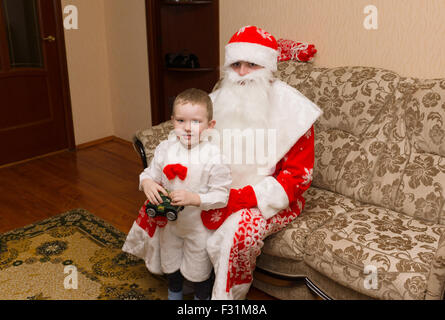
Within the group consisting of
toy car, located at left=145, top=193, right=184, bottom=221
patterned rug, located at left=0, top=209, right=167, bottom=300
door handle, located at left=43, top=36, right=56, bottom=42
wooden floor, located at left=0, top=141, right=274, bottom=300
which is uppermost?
door handle, located at left=43, top=36, right=56, bottom=42

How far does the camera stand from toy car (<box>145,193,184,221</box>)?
5.20 feet

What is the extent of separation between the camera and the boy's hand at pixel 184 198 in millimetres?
1562

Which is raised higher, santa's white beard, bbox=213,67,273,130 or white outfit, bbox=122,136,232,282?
santa's white beard, bbox=213,67,273,130

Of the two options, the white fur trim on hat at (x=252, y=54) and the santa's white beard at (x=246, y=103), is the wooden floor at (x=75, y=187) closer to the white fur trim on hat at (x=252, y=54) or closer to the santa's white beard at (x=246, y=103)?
the santa's white beard at (x=246, y=103)

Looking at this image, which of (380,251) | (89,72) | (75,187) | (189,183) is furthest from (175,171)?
(89,72)

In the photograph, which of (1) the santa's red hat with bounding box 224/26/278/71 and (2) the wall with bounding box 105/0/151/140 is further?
(2) the wall with bounding box 105/0/151/140

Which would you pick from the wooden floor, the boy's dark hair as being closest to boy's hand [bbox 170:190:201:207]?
the boy's dark hair

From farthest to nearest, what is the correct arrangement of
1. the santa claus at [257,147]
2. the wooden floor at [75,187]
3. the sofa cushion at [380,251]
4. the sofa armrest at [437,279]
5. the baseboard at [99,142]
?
the baseboard at [99,142] < the wooden floor at [75,187] < the santa claus at [257,147] < the sofa cushion at [380,251] < the sofa armrest at [437,279]

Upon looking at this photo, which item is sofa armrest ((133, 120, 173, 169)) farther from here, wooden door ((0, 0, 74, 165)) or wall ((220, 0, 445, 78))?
wooden door ((0, 0, 74, 165))

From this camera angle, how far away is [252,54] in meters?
1.89

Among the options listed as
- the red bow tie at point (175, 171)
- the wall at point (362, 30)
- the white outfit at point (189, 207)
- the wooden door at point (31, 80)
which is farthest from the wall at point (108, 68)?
the red bow tie at point (175, 171)

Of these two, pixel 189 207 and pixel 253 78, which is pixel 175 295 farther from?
pixel 253 78

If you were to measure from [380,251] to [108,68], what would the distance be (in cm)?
317

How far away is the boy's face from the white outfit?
0.06 m
